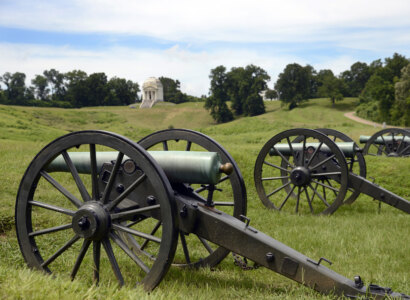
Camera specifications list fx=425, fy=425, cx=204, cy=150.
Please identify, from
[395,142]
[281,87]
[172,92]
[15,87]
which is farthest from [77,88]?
[395,142]

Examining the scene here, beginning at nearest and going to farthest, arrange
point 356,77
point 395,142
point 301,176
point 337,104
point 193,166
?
point 193,166, point 301,176, point 395,142, point 337,104, point 356,77

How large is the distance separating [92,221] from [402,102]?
5225cm

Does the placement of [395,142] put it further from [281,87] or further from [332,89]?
[332,89]

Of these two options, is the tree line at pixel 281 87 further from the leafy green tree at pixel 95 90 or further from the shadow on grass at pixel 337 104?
the leafy green tree at pixel 95 90

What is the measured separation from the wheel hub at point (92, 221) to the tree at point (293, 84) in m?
69.6

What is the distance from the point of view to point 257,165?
9.17m

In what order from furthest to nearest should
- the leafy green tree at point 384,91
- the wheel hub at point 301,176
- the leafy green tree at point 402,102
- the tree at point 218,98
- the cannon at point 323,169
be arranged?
1. the tree at point 218,98
2. the leafy green tree at point 384,91
3. the leafy green tree at point 402,102
4. the wheel hub at point 301,176
5. the cannon at point 323,169

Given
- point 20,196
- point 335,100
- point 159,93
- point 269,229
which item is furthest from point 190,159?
point 159,93

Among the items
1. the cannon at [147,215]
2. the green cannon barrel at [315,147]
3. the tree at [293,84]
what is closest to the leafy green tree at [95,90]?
the tree at [293,84]

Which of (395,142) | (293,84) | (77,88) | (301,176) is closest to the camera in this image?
(301,176)

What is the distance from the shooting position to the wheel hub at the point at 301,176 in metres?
8.53

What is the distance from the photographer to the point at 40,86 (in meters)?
100

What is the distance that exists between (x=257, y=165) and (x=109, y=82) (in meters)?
87.5

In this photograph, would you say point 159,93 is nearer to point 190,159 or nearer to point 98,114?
point 98,114
